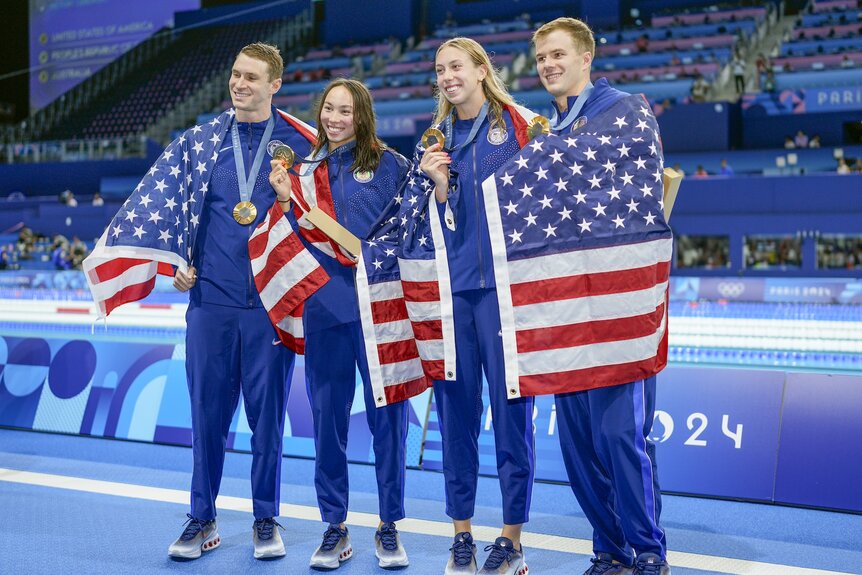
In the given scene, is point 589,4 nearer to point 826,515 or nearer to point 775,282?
point 775,282

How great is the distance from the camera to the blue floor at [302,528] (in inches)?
121

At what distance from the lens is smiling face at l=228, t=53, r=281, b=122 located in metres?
3.23

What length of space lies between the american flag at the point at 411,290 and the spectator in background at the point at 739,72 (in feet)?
49.6

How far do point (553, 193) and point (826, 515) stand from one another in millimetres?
1971

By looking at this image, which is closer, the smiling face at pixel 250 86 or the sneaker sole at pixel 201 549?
the sneaker sole at pixel 201 549

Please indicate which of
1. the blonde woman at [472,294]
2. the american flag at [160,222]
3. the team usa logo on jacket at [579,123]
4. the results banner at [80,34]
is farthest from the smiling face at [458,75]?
the results banner at [80,34]

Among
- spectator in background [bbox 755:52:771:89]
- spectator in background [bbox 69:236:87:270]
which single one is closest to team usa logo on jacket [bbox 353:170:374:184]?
spectator in background [bbox 69:236:87:270]

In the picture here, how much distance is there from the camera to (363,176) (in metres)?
3.14

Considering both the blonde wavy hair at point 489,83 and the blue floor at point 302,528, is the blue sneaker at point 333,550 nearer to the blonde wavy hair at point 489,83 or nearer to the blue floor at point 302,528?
the blue floor at point 302,528

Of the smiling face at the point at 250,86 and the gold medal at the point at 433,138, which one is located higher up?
the smiling face at the point at 250,86

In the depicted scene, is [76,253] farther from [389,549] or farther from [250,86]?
[389,549]

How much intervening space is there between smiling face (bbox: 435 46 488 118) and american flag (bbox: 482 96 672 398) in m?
0.29

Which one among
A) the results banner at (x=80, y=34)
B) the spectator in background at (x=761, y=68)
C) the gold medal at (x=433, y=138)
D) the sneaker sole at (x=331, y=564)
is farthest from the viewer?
the results banner at (x=80, y=34)

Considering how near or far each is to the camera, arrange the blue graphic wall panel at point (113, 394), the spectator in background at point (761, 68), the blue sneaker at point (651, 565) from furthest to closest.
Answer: the spectator in background at point (761, 68), the blue graphic wall panel at point (113, 394), the blue sneaker at point (651, 565)
